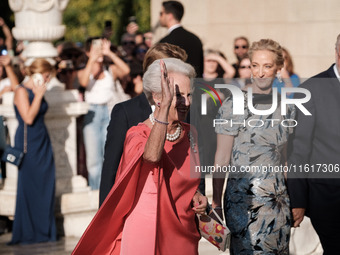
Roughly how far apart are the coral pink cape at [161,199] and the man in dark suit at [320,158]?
1105mm

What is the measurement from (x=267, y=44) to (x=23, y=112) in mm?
4331

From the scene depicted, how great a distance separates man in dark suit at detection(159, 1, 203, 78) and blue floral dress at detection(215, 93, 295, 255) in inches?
154

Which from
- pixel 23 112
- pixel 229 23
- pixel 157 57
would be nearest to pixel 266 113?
pixel 157 57

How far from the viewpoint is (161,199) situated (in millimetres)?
5164

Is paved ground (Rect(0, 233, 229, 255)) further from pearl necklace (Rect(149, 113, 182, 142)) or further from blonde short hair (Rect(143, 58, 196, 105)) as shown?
blonde short hair (Rect(143, 58, 196, 105))

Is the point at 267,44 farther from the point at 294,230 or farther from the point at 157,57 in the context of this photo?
the point at 294,230

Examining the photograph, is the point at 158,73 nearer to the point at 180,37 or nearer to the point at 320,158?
the point at 320,158

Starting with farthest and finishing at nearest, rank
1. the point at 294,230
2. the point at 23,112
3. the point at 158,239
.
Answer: the point at 23,112 → the point at 294,230 → the point at 158,239

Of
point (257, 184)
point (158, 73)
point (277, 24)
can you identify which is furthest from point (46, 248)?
point (277, 24)

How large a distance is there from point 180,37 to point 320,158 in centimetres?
440

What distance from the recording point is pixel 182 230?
17.2ft

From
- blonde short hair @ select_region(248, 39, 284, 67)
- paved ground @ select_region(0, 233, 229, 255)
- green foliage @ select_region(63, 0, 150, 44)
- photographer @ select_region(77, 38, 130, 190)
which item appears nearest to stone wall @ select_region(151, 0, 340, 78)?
photographer @ select_region(77, 38, 130, 190)

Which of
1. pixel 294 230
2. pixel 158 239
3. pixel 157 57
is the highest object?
pixel 157 57

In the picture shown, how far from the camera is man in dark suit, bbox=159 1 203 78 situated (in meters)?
10.3
